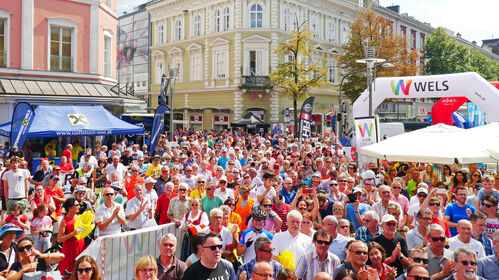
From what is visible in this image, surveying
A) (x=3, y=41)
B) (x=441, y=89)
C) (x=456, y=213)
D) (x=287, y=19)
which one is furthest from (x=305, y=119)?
(x=287, y=19)

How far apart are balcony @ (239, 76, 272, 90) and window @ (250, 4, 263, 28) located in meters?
4.78

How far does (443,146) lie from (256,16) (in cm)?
3128

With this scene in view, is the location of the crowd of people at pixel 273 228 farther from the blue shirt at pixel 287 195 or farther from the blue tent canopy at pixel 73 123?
the blue tent canopy at pixel 73 123

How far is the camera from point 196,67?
1677 inches

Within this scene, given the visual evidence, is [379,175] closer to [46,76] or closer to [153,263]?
[153,263]

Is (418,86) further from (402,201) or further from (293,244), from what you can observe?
(293,244)

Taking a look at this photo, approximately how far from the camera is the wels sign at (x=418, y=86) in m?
15.1

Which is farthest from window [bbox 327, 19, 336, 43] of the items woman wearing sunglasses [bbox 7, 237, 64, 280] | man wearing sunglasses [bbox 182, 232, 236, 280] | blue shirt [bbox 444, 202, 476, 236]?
woman wearing sunglasses [bbox 7, 237, 64, 280]

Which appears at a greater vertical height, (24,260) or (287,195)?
(287,195)

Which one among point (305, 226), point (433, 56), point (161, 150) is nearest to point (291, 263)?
point (305, 226)

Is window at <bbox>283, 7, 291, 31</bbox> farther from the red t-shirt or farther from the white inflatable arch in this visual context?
the red t-shirt

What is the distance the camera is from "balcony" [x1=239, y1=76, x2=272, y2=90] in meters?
37.2

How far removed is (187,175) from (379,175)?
17.1 feet

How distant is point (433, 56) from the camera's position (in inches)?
2189
